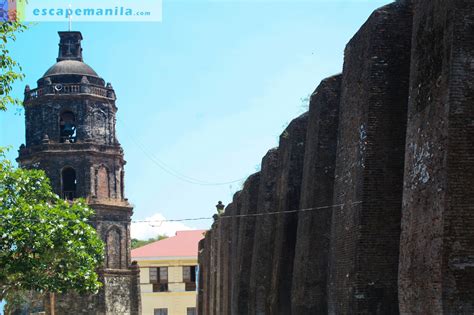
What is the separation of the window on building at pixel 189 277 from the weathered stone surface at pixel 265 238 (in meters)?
42.2

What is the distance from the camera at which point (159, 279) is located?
66.8m

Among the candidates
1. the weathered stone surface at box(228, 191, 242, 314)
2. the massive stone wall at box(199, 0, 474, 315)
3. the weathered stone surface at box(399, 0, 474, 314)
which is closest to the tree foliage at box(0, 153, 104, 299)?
the weathered stone surface at box(228, 191, 242, 314)

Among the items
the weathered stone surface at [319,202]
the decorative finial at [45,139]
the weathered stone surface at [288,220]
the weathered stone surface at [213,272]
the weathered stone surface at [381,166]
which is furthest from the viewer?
the decorative finial at [45,139]

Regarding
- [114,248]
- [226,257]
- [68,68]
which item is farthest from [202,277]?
[226,257]

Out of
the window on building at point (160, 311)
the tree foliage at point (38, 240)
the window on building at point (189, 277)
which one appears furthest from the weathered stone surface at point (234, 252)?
the window on building at point (160, 311)

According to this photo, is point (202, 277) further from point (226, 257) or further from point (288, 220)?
point (288, 220)

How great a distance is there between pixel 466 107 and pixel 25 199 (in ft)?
60.8

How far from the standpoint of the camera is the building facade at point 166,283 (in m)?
66.8

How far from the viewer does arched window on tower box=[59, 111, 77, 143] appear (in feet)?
186

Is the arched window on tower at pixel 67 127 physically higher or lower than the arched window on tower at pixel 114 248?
higher

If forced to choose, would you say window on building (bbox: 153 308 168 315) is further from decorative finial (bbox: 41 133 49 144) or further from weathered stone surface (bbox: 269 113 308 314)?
weathered stone surface (bbox: 269 113 308 314)

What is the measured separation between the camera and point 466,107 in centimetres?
1105

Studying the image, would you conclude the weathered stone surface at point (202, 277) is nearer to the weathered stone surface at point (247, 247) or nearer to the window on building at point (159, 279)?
the window on building at point (159, 279)

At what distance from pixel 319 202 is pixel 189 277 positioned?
4979 cm
